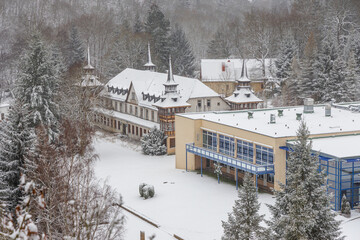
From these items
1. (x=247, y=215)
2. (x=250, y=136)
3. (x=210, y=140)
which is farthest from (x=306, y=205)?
(x=210, y=140)

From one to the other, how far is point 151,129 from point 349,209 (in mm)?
25501

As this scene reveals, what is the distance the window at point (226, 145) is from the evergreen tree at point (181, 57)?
46079 millimetres

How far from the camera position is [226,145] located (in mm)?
40969

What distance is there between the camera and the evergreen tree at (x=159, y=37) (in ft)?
282

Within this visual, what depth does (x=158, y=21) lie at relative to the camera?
88.2m

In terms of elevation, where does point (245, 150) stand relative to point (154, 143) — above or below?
above

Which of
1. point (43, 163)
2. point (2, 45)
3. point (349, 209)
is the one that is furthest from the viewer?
point (2, 45)

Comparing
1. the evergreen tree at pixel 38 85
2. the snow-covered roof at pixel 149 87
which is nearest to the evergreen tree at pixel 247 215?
the evergreen tree at pixel 38 85

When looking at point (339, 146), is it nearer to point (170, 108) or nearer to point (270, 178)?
point (270, 178)

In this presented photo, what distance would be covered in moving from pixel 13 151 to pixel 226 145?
57.9ft

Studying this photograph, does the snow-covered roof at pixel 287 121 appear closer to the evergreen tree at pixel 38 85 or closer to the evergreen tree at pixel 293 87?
the evergreen tree at pixel 38 85

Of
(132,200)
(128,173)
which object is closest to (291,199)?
(132,200)

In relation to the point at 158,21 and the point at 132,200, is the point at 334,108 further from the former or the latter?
the point at 158,21

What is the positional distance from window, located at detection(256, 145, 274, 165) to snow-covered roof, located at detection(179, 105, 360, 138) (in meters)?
1.03
